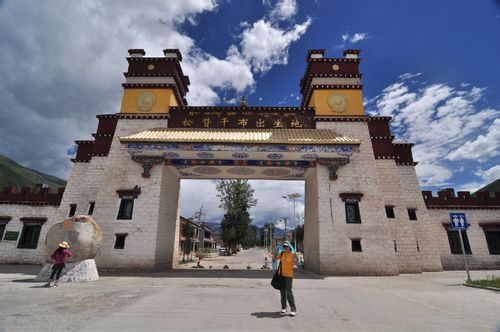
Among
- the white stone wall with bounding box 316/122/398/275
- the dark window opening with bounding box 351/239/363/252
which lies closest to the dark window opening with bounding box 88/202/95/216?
the white stone wall with bounding box 316/122/398/275

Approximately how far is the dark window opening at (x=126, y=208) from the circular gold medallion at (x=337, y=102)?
13.8 meters

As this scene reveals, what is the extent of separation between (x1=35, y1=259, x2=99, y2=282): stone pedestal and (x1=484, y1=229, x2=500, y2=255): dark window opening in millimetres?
25017

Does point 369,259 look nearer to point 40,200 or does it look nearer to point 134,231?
point 134,231

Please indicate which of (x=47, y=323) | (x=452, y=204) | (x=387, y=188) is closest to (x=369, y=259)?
(x=387, y=188)

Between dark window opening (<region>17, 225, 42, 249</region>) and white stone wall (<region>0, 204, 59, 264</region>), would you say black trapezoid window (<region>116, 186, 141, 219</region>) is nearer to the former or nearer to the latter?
white stone wall (<region>0, 204, 59, 264</region>)

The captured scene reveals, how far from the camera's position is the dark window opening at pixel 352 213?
1499cm

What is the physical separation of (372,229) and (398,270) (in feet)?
10.3

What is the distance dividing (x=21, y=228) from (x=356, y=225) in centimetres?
2310

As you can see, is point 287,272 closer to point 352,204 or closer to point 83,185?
point 352,204

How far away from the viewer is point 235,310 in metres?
6.00

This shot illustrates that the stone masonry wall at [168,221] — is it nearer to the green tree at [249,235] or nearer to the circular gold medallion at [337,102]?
the circular gold medallion at [337,102]

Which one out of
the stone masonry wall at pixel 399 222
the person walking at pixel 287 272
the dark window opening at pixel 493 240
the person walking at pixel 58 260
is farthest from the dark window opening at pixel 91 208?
the dark window opening at pixel 493 240

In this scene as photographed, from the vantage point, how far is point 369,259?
47.0 feet

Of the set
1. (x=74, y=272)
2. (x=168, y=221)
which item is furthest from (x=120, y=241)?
(x=74, y=272)
